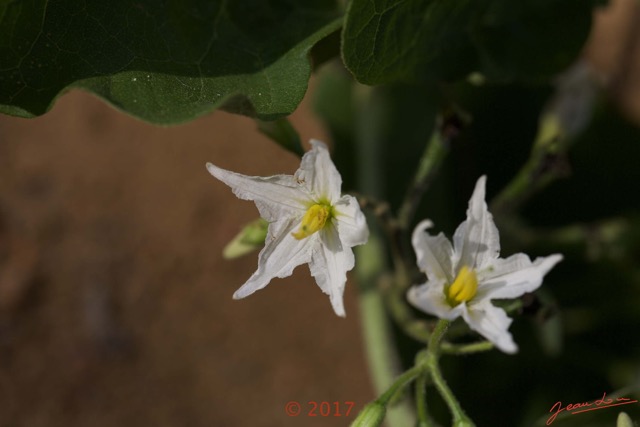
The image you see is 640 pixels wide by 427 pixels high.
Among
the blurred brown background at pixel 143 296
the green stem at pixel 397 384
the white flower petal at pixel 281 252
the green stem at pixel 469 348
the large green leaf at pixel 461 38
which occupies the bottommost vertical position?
the blurred brown background at pixel 143 296

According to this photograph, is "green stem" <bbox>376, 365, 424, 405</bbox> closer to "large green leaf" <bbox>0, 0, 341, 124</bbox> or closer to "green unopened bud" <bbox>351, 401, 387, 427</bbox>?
"green unopened bud" <bbox>351, 401, 387, 427</bbox>

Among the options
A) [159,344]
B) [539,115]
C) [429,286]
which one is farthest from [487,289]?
[159,344]

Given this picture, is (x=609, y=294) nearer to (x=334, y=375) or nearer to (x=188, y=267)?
(x=334, y=375)

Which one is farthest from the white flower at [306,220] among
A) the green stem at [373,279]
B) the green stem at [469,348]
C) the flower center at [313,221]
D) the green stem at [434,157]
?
the green stem at [373,279]

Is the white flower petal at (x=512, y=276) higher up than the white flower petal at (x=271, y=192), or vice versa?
the white flower petal at (x=271, y=192)

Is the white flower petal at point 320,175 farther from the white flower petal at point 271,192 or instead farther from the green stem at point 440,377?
the green stem at point 440,377

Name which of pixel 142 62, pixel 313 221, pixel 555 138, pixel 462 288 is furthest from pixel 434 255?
pixel 555 138

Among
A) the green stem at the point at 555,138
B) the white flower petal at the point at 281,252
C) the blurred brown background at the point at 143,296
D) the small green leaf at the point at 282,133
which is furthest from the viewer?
the blurred brown background at the point at 143,296
